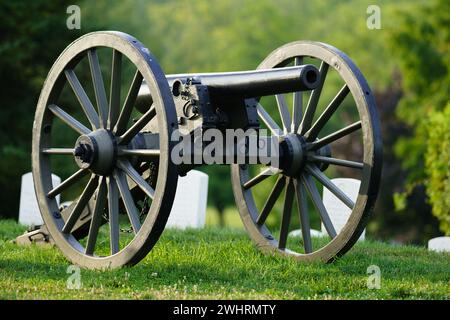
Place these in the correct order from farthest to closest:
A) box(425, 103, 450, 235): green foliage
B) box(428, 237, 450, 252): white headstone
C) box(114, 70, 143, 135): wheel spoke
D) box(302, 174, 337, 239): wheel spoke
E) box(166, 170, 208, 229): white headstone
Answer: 1. box(425, 103, 450, 235): green foliage
2. box(166, 170, 208, 229): white headstone
3. box(428, 237, 450, 252): white headstone
4. box(302, 174, 337, 239): wheel spoke
5. box(114, 70, 143, 135): wheel spoke

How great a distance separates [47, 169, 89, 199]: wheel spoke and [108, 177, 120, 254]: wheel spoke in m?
0.25

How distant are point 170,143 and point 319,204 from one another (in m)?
1.81

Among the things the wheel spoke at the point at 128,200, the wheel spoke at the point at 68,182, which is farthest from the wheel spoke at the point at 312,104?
the wheel spoke at the point at 68,182

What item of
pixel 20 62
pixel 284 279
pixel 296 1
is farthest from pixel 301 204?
pixel 296 1

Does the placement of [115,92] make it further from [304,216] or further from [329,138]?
[304,216]

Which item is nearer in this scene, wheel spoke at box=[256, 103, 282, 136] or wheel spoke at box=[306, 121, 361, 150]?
wheel spoke at box=[306, 121, 361, 150]

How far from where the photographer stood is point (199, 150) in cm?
685

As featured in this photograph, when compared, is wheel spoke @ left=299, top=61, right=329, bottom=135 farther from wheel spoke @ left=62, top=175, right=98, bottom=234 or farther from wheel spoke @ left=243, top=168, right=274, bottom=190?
wheel spoke @ left=62, top=175, right=98, bottom=234

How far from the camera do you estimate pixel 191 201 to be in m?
10.9

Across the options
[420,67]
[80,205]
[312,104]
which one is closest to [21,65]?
[420,67]

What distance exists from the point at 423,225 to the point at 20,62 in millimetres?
11121

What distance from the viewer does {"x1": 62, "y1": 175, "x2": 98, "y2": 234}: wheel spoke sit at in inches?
277

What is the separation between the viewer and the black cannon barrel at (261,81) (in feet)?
21.3

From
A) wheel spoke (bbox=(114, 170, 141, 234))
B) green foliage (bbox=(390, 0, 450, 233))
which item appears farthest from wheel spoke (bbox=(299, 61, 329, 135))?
green foliage (bbox=(390, 0, 450, 233))
